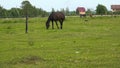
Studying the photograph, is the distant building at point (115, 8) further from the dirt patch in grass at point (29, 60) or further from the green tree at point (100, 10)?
the dirt patch in grass at point (29, 60)

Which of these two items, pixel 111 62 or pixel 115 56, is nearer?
pixel 111 62

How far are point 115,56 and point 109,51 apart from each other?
1.96 metres

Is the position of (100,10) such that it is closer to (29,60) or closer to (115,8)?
(115,8)

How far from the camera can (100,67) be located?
43.0ft

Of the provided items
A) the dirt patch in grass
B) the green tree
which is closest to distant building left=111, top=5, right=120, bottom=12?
the green tree

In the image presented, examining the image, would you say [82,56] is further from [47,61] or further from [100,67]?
[100,67]

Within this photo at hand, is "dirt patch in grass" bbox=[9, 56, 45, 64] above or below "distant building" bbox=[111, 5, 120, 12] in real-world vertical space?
below

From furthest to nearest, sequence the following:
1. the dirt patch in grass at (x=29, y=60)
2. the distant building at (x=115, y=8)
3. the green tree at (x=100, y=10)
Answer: the distant building at (x=115, y=8) < the green tree at (x=100, y=10) < the dirt patch in grass at (x=29, y=60)

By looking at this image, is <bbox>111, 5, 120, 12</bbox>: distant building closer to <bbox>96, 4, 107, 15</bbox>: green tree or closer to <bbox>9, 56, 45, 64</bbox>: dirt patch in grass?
<bbox>96, 4, 107, 15</bbox>: green tree

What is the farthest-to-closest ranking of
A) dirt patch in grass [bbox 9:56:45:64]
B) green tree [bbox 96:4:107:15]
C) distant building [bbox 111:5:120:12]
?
distant building [bbox 111:5:120:12]
green tree [bbox 96:4:107:15]
dirt patch in grass [bbox 9:56:45:64]

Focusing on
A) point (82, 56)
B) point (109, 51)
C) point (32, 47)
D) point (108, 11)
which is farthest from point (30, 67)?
point (108, 11)

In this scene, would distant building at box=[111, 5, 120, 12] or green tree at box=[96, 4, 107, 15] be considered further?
distant building at box=[111, 5, 120, 12]

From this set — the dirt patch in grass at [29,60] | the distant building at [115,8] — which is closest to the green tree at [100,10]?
the distant building at [115,8]

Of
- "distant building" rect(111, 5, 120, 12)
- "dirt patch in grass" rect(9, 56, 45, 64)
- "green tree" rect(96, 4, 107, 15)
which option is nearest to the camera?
"dirt patch in grass" rect(9, 56, 45, 64)
